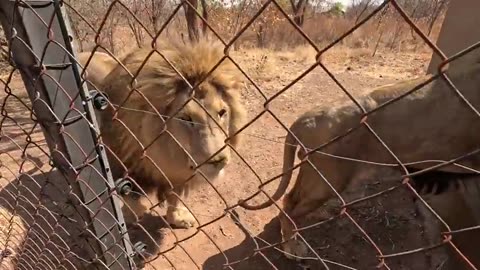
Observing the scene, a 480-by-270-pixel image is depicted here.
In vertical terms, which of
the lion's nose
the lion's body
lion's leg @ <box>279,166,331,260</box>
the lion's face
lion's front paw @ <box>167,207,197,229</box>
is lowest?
lion's leg @ <box>279,166,331,260</box>

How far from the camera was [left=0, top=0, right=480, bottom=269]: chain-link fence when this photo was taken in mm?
1346

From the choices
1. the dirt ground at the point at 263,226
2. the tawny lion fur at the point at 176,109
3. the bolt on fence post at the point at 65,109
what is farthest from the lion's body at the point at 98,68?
the bolt on fence post at the point at 65,109

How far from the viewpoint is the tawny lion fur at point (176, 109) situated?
246cm

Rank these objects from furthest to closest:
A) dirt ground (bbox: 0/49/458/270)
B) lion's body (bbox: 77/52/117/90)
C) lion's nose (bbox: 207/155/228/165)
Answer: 1. lion's body (bbox: 77/52/117/90)
2. dirt ground (bbox: 0/49/458/270)
3. lion's nose (bbox: 207/155/228/165)

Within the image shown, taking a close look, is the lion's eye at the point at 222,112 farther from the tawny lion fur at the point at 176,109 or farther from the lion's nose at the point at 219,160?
the lion's nose at the point at 219,160

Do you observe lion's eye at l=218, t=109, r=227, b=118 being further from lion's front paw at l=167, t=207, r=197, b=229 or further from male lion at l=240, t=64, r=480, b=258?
lion's front paw at l=167, t=207, r=197, b=229

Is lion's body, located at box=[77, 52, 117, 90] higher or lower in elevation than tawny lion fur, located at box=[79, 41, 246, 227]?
higher

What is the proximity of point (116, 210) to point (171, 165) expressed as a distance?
4.14 ft

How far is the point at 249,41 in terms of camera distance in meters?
13.4

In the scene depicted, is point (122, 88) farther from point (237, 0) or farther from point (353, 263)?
point (237, 0)

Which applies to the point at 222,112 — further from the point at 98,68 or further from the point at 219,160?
the point at 98,68

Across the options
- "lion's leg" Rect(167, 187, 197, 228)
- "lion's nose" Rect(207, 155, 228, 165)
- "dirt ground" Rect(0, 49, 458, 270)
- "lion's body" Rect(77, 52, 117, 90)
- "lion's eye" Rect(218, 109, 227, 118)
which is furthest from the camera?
"lion's leg" Rect(167, 187, 197, 228)

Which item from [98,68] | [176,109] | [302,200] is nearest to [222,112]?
[176,109]

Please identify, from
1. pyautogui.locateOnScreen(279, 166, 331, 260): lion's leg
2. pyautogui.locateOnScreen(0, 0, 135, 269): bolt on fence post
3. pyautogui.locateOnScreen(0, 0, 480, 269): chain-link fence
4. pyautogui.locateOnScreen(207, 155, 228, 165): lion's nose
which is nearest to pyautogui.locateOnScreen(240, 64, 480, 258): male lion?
pyautogui.locateOnScreen(0, 0, 480, 269): chain-link fence
